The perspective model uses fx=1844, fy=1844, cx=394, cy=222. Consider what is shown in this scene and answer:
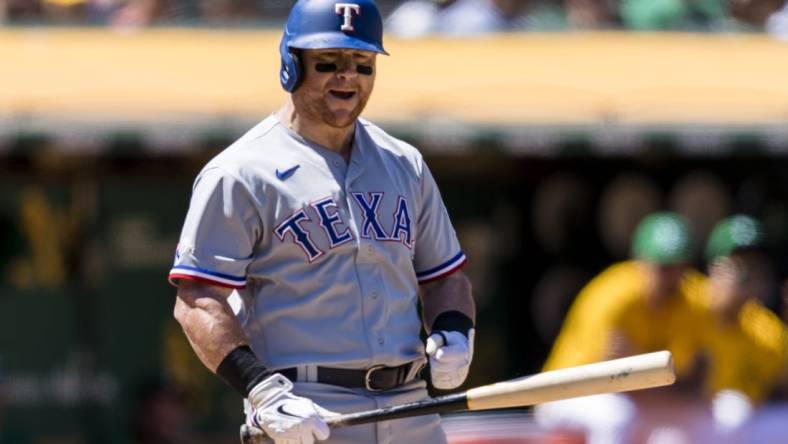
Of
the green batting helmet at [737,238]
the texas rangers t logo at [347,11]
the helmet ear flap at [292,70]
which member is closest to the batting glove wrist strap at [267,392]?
the helmet ear flap at [292,70]

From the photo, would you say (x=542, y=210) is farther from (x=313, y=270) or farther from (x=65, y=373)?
(x=313, y=270)

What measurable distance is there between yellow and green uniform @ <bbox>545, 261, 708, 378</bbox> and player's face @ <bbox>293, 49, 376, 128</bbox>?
318 cm

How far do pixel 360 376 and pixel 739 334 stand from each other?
144 inches

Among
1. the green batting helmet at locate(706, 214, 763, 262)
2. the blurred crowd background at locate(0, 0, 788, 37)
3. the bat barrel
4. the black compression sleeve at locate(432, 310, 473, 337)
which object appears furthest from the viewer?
the blurred crowd background at locate(0, 0, 788, 37)

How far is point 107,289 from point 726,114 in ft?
11.4

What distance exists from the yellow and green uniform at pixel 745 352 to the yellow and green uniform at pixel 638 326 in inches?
3.4

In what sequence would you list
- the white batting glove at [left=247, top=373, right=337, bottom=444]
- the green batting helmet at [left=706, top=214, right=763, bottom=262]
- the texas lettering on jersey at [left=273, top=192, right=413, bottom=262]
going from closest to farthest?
the white batting glove at [left=247, top=373, right=337, bottom=444]
the texas lettering on jersey at [left=273, top=192, right=413, bottom=262]
the green batting helmet at [left=706, top=214, right=763, bottom=262]

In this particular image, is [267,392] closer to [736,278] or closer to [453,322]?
[453,322]

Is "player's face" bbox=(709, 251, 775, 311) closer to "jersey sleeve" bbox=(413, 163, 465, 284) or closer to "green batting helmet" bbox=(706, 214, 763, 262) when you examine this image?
"green batting helmet" bbox=(706, 214, 763, 262)

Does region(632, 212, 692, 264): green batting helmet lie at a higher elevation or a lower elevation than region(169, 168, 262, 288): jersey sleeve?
→ lower

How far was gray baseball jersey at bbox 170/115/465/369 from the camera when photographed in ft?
14.5

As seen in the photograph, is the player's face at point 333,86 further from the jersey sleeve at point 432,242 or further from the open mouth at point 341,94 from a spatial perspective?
the jersey sleeve at point 432,242

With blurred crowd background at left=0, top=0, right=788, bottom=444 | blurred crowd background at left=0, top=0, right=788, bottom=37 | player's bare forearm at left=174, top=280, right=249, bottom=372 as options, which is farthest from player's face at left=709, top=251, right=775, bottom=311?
player's bare forearm at left=174, top=280, right=249, bottom=372

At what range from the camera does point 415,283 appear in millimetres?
4695
